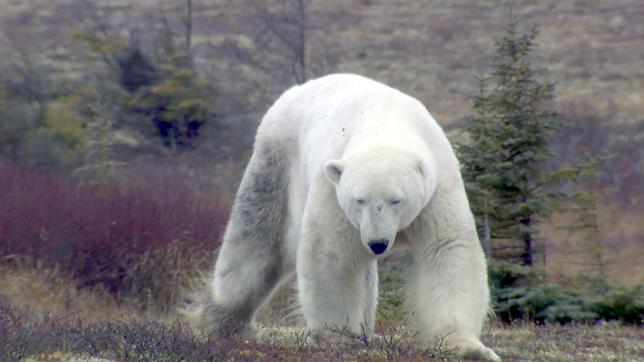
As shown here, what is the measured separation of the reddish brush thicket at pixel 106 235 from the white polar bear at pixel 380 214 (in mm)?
6438

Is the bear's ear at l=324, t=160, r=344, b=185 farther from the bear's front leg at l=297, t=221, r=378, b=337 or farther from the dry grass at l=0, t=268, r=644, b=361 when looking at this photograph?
the dry grass at l=0, t=268, r=644, b=361

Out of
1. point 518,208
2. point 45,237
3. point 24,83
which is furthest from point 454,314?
point 24,83

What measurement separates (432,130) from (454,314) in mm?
1024

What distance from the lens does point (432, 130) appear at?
18.6 feet

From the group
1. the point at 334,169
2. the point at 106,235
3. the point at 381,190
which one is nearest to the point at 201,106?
the point at 106,235

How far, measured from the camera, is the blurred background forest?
12.8 metres

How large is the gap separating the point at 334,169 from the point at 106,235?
818 centimetres

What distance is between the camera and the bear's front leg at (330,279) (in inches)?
212

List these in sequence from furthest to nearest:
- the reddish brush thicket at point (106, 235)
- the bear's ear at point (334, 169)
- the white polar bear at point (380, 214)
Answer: the reddish brush thicket at point (106, 235) < the bear's ear at point (334, 169) < the white polar bear at point (380, 214)

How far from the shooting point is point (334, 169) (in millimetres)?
5105

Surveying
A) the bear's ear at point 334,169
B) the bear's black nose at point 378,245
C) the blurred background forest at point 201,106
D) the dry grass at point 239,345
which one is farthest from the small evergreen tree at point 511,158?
the bear's black nose at point 378,245

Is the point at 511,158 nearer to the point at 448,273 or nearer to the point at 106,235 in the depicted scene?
the point at 106,235

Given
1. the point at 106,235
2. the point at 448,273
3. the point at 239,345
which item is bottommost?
the point at 106,235

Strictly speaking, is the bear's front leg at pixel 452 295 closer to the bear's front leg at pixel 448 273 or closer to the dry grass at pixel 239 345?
the bear's front leg at pixel 448 273
